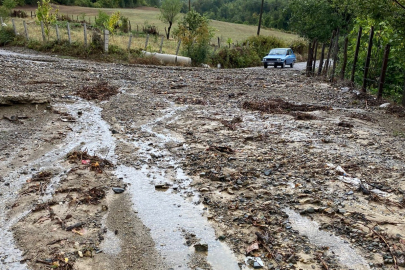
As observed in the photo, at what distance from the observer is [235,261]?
11.3 feet

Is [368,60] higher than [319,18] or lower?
lower

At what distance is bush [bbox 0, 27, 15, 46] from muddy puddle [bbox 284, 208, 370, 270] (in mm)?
27031

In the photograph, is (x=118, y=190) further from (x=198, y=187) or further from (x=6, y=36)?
(x=6, y=36)

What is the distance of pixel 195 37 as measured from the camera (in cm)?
2834

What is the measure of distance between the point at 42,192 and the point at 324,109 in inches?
306

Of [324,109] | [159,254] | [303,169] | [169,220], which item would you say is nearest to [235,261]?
[159,254]

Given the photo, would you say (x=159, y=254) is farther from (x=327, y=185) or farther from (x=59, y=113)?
(x=59, y=113)

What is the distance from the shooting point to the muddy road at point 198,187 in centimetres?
352

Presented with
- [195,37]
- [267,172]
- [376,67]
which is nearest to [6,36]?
[195,37]

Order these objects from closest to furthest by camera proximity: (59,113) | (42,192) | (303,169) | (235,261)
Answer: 1. (235,261)
2. (42,192)
3. (303,169)
4. (59,113)

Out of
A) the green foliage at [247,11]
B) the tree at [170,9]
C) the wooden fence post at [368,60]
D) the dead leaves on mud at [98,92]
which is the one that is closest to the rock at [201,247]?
the dead leaves on mud at [98,92]

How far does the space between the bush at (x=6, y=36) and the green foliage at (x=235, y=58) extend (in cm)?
1515

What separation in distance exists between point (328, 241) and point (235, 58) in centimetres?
2775

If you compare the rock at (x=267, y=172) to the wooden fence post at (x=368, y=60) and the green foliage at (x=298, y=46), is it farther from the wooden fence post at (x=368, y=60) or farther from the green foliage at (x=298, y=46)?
the green foliage at (x=298, y=46)
